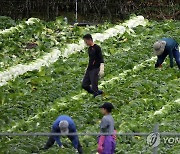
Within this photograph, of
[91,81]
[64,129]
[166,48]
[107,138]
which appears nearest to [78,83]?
[91,81]

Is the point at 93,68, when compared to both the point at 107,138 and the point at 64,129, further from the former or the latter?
the point at 107,138

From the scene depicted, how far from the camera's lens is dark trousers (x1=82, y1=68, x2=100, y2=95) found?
14.2m

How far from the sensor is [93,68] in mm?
14172

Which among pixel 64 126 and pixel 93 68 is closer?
pixel 64 126

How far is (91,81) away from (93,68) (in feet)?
1.06

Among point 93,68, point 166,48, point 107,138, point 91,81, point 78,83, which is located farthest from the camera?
point 78,83

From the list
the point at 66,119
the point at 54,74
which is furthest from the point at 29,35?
the point at 66,119

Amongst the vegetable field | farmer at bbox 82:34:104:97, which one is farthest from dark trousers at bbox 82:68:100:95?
the vegetable field

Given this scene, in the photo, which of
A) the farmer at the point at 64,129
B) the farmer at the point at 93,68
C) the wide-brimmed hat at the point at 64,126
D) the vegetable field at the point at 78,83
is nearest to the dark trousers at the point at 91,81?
the farmer at the point at 93,68

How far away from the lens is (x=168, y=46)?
1628 centimetres

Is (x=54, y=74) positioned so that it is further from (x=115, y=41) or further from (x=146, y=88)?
(x=115, y=41)

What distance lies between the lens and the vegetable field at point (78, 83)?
12.8 m

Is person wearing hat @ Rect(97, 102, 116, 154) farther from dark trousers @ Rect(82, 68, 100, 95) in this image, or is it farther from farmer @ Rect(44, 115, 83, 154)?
dark trousers @ Rect(82, 68, 100, 95)

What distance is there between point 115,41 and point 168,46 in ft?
16.9
